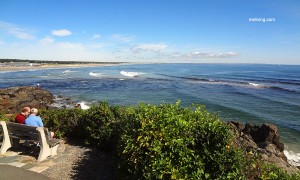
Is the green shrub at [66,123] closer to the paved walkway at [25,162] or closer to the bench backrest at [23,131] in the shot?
the paved walkway at [25,162]

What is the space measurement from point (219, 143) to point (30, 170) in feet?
14.7

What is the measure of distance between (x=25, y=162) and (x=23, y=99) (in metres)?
21.3

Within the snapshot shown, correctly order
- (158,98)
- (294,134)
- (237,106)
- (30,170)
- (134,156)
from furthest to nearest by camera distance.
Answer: (158,98)
(237,106)
(294,134)
(30,170)
(134,156)

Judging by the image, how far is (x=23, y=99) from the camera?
2575 cm

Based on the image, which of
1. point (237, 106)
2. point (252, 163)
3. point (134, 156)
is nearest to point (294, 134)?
point (237, 106)

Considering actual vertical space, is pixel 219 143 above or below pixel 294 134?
above

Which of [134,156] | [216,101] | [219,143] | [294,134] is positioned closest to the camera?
[219,143]

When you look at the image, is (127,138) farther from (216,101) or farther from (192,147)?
(216,101)

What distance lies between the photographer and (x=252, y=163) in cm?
482

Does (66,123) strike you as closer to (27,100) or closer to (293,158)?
(293,158)

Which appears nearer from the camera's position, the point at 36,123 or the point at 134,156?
the point at 134,156

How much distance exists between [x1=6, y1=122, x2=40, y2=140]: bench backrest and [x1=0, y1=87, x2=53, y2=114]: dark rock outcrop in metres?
15.7

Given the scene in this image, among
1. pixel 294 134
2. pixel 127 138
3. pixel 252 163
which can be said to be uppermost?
pixel 127 138

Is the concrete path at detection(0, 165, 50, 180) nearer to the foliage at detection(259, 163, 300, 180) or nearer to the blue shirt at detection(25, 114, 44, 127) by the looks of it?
the blue shirt at detection(25, 114, 44, 127)
